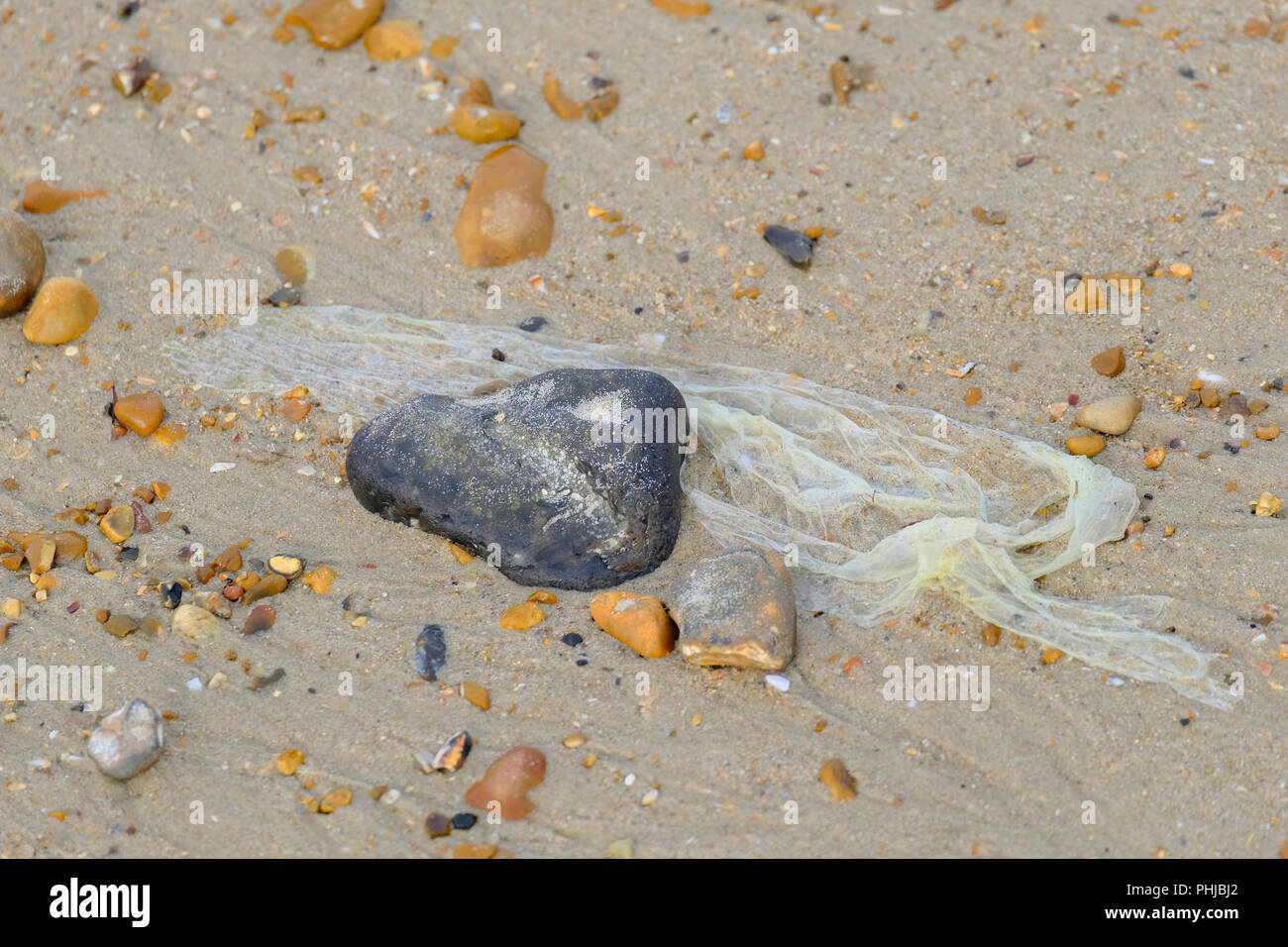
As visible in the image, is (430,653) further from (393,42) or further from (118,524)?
(393,42)

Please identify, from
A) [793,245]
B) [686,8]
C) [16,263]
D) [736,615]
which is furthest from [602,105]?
[736,615]

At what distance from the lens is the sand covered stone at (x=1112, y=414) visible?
3990 millimetres

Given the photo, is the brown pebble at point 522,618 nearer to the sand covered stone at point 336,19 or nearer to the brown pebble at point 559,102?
the brown pebble at point 559,102

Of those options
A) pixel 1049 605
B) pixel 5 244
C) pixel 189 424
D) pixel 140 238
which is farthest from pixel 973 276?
pixel 5 244

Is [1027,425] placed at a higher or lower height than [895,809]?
higher

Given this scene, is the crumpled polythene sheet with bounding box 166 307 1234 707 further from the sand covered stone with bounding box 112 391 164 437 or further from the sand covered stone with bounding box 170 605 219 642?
the sand covered stone with bounding box 170 605 219 642

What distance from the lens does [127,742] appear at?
3.21 meters

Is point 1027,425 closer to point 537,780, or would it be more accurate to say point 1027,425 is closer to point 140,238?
point 537,780

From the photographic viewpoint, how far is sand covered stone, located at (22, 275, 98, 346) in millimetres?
4539

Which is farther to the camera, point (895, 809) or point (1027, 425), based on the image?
point (1027, 425)

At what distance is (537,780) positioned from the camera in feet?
10.4

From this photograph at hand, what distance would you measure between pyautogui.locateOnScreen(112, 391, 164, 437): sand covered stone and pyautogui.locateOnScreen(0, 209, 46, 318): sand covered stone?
2.35ft
